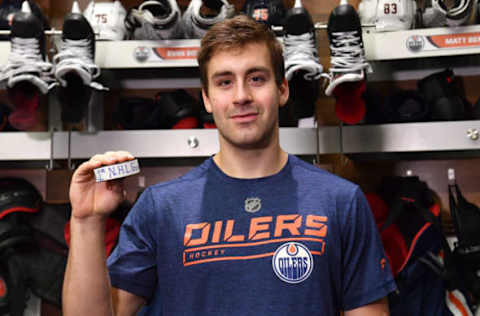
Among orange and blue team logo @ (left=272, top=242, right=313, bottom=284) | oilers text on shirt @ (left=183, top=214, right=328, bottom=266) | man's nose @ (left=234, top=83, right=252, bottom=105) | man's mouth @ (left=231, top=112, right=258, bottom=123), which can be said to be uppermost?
man's nose @ (left=234, top=83, right=252, bottom=105)

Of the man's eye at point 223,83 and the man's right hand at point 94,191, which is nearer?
the man's right hand at point 94,191

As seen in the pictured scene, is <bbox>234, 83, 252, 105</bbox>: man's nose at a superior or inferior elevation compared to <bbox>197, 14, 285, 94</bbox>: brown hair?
inferior

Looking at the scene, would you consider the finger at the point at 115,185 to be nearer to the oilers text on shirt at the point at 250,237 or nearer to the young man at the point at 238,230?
the young man at the point at 238,230

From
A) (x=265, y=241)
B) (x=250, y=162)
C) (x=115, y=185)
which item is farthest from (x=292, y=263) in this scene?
(x=115, y=185)

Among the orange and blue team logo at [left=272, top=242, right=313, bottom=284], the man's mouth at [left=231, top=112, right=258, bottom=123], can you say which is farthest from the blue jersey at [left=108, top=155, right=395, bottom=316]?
the man's mouth at [left=231, top=112, right=258, bottom=123]

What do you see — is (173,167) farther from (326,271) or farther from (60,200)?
(326,271)

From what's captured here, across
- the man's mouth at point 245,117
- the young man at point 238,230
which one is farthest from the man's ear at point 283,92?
the man's mouth at point 245,117

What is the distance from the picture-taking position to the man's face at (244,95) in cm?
77

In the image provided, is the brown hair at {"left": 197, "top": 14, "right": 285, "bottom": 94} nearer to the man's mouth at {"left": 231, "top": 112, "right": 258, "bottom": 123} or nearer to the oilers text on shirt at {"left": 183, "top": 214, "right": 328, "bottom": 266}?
the man's mouth at {"left": 231, "top": 112, "right": 258, "bottom": 123}

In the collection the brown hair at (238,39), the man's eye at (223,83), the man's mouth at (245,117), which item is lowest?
the man's mouth at (245,117)

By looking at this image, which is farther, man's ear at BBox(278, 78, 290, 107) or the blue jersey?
man's ear at BBox(278, 78, 290, 107)

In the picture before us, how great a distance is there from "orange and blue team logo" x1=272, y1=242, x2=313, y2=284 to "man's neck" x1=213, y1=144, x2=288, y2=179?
0.15 m

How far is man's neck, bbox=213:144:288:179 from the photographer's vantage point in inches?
32.2

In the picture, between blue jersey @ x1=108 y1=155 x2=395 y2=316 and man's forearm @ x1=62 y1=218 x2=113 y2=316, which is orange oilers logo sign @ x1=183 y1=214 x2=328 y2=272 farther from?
man's forearm @ x1=62 y1=218 x2=113 y2=316
